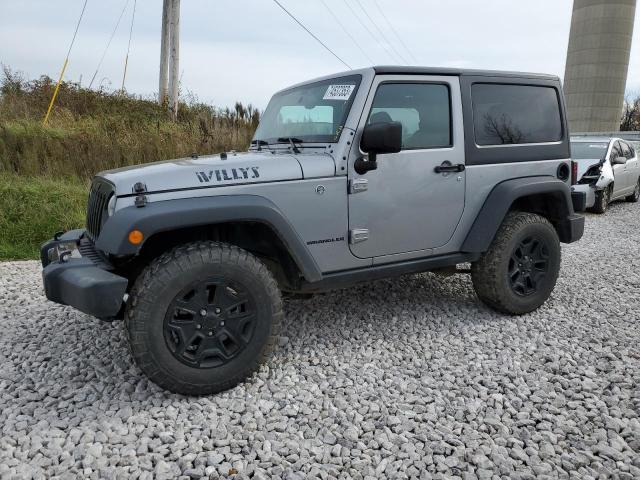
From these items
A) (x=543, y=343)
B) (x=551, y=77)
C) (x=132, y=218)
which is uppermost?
(x=551, y=77)

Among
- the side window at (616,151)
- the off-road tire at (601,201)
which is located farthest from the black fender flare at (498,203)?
the side window at (616,151)

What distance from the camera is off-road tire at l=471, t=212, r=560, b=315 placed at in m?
3.77

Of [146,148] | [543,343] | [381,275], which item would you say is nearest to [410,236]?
[381,275]

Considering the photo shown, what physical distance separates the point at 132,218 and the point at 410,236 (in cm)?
184

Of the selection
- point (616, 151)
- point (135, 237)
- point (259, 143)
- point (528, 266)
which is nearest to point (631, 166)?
point (616, 151)

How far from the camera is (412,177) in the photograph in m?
3.31

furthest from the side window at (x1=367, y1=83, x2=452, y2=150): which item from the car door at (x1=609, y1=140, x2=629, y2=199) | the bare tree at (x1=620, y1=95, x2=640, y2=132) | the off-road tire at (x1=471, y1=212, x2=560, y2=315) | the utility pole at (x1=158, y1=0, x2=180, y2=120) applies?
the bare tree at (x1=620, y1=95, x2=640, y2=132)

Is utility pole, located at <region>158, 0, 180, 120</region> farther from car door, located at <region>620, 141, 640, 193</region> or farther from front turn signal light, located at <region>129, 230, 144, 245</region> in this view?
car door, located at <region>620, 141, 640, 193</region>

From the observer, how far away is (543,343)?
347cm

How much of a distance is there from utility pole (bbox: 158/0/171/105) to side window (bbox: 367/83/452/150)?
9696mm

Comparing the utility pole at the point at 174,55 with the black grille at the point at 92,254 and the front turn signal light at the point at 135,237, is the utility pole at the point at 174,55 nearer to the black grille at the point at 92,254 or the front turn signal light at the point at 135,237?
the black grille at the point at 92,254

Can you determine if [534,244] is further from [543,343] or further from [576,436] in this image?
[576,436]

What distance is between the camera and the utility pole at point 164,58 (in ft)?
39.2

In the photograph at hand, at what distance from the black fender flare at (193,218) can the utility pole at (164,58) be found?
10113mm
